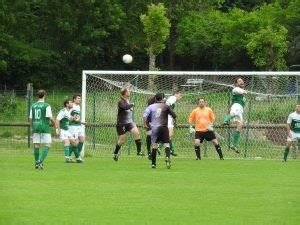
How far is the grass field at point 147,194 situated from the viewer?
13641 mm

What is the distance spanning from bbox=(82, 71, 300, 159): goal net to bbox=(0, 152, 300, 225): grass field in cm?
537

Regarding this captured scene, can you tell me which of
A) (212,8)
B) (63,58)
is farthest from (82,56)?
(212,8)

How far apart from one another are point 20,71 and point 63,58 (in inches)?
127

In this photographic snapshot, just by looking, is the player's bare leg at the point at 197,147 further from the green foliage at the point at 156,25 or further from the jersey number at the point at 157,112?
the green foliage at the point at 156,25

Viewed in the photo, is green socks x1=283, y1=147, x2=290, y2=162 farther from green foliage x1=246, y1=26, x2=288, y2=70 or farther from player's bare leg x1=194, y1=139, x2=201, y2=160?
green foliage x1=246, y1=26, x2=288, y2=70

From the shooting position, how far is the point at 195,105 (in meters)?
30.6

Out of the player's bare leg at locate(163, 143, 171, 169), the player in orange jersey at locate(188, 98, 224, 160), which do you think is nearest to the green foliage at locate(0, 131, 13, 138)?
the player in orange jersey at locate(188, 98, 224, 160)

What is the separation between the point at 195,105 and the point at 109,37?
1261 inches

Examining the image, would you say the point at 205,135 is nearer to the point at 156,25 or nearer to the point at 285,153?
the point at 285,153

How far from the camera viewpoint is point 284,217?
1375 cm

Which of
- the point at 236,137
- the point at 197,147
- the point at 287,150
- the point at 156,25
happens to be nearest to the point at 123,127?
the point at 197,147

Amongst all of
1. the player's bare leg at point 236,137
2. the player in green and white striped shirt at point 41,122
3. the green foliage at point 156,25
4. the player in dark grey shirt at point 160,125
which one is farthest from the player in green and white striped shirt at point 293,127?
the green foliage at point 156,25

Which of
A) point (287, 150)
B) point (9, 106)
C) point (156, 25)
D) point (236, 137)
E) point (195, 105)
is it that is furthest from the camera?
point (156, 25)

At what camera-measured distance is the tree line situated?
2229 inches
